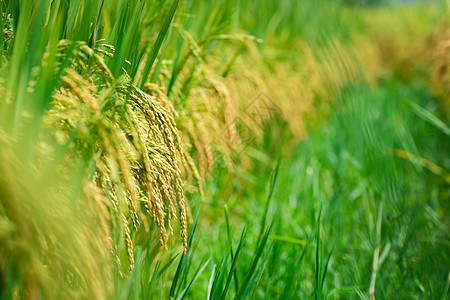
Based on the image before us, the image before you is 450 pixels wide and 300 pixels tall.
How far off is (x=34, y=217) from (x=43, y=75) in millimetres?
Result: 334

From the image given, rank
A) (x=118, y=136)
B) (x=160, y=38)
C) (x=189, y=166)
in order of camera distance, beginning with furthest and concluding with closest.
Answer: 1. (x=189, y=166)
2. (x=160, y=38)
3. (x=118, y=136)

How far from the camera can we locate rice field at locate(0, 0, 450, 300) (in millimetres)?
836

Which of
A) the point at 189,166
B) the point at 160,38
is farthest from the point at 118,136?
the point at 189,166

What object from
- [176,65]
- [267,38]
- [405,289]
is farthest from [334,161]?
[176,65]

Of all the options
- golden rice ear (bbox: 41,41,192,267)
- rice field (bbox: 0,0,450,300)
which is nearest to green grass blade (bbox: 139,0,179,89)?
rice field (bbox: 0,0,450,300)

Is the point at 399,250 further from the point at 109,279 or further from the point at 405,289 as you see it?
the point at 109,279

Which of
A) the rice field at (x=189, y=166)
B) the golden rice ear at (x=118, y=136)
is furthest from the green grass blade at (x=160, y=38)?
the golden rice ear at (x=118, y=136)

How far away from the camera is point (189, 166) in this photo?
169 centimetres

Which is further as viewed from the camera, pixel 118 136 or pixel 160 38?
pixel 160 38

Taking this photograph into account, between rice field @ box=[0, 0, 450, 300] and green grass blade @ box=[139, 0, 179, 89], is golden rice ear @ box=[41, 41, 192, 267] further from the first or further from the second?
green grass blade @ box=[139, 0, 179, 89]

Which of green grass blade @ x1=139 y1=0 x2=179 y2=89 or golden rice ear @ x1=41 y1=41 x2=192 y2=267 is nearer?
golden rice ear @ x1=41 y1=41 x2=192 y2=267

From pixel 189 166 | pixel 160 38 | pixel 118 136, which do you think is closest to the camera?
pixel 118 136

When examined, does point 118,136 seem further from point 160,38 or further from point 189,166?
point 189,166

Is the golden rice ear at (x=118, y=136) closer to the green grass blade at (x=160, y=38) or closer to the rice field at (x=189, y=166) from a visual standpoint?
the rice field at (x=189, y=166)
